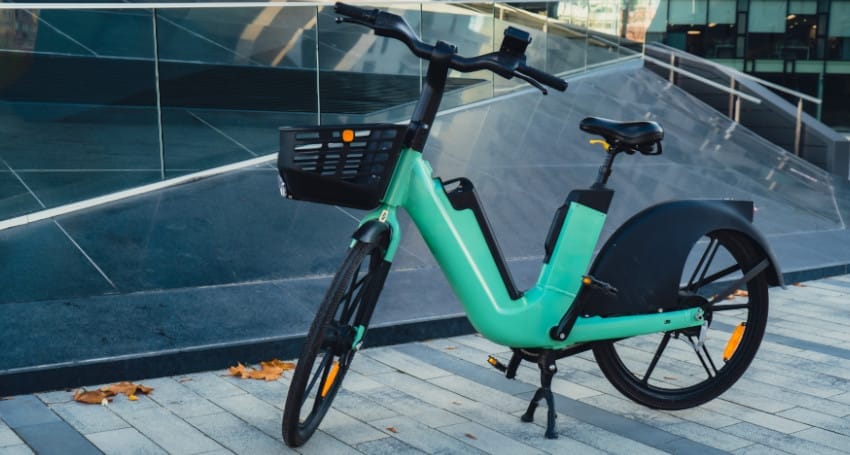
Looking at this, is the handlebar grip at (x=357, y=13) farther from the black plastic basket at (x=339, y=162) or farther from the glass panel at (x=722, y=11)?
the glass panel at (x=722, y=11)

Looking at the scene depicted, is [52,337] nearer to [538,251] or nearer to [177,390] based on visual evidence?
[177,390]

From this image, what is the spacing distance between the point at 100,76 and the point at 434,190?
390 cm

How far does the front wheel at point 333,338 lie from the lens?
3229 millimetres

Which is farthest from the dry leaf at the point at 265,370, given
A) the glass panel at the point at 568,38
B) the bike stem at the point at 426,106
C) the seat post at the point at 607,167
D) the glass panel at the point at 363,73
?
the glass panel at the point at 568,38

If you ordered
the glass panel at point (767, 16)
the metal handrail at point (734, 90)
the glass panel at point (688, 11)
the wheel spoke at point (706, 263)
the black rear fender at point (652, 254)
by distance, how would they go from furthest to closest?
the glass panel at point (688, 11) → the glass panel at point (767, 16) → the metal handrail at point (734, 90) → the wheel spoke at point (706, 263) → the black rear fender at point (652, 254)

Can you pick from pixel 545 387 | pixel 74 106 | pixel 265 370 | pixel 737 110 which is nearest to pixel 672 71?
pixel 737 110

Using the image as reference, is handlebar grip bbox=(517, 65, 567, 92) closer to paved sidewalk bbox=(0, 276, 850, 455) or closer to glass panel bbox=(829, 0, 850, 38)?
paved sidewalk bbox=(0, 276, 850, 455)

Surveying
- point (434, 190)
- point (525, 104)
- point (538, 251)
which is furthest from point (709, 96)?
point (434, 190)

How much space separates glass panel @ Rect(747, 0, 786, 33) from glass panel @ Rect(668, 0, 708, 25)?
5.26 feet

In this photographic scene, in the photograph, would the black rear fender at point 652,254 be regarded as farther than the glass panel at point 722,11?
No

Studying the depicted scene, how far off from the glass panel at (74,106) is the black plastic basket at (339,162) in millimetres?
3526

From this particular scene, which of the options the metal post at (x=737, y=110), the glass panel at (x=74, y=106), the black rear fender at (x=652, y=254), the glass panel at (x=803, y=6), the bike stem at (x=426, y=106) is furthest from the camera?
the glass panel at (x=803, y=6)

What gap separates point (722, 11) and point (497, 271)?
106 feet

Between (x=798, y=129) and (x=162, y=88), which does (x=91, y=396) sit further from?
(x=798, y=129)
